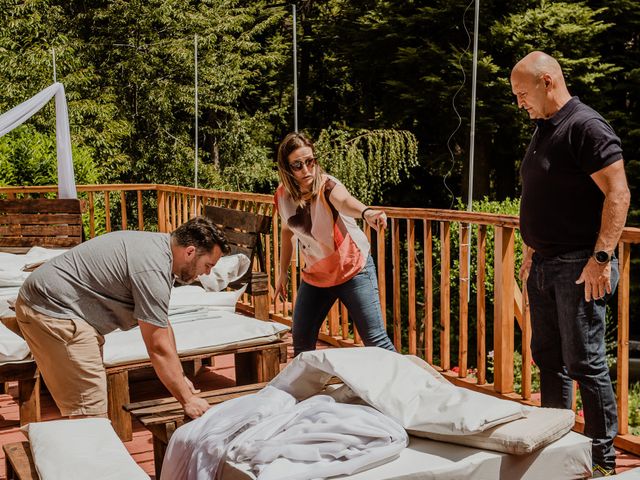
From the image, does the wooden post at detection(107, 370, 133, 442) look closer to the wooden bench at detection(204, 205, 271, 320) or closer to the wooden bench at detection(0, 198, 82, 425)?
the wooden bench at detection(204, 205, 271, 320)

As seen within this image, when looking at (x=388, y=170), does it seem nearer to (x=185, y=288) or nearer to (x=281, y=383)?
(x=185, y=288)

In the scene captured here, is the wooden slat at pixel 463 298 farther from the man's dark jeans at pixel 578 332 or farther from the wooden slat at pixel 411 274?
the man's dark jeans at pixel 578 332

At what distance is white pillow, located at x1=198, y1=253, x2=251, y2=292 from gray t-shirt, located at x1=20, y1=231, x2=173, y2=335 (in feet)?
5.85

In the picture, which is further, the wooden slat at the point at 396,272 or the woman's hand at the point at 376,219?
the wooden slat at the point at 396,272

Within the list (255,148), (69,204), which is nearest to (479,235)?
(69,204)

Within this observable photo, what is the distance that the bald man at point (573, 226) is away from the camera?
2826 mm

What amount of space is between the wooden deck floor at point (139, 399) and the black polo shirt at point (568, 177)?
3.44 feet

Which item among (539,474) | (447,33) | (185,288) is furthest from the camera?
(447,33)

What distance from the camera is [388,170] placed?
1573 centimetres

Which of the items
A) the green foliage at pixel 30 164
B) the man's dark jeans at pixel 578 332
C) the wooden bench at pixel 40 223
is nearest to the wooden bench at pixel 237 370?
the man's dark jeans at pixel 578 332

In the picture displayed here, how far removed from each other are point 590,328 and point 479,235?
133 centimetres

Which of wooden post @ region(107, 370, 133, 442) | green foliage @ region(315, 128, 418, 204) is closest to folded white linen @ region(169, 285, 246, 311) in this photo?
wooden post @ region(107, 370, 133, 442)

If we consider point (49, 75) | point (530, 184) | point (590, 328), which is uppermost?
point (49, 75)

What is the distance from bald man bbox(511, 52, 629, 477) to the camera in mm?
2826
